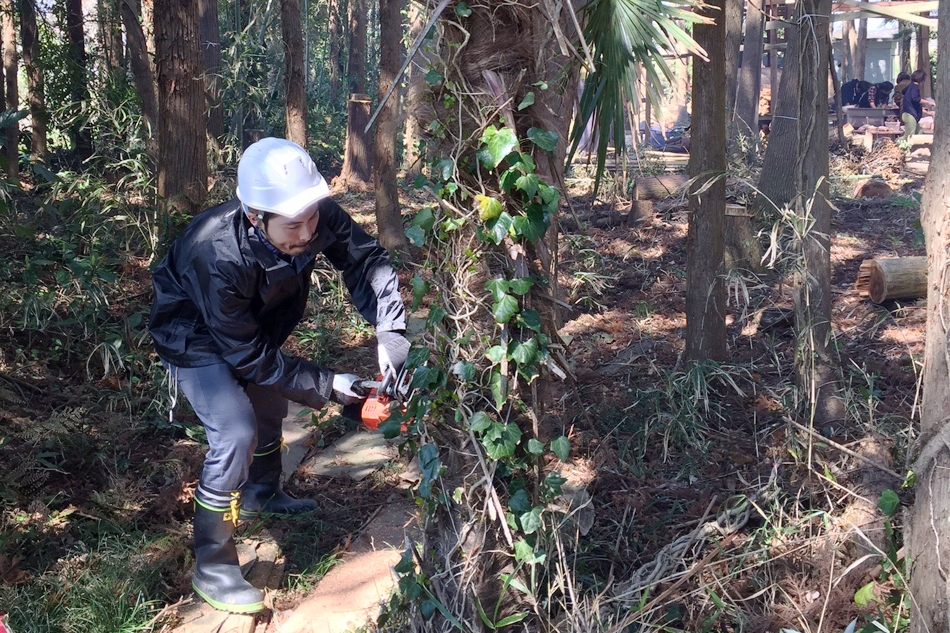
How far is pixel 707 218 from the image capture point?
491cm

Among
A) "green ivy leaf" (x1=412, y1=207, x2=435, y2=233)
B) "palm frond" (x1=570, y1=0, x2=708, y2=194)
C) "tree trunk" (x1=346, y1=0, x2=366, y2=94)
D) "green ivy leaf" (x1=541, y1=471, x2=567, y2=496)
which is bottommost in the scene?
"green ivy leaf" (x1=541, y1=471, x2=567, y2=496)

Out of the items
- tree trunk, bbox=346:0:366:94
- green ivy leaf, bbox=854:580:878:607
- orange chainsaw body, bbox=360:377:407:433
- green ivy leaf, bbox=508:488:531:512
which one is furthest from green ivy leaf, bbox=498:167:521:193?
tree trunk, bbox=346:0:366:94

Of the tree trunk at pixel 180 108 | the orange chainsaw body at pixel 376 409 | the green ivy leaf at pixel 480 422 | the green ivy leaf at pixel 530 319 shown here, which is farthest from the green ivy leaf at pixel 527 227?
the tree trunk at pixel 180 108

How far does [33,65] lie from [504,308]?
878cm

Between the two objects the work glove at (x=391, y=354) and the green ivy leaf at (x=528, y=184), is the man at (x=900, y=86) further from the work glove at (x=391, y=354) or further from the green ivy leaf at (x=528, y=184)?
the green ivy leaf at (x=528, y=184)

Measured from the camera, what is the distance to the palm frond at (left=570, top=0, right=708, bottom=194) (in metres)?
2.86

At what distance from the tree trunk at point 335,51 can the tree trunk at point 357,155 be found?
8.22m

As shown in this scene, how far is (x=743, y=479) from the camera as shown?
3.90 m

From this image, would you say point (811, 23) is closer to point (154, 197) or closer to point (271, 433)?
point (271, 433)

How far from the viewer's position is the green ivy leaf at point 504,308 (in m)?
2.49

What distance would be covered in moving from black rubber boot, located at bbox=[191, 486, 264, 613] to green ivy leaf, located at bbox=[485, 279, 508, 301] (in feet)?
5.26

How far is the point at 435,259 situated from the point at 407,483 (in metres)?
2.13

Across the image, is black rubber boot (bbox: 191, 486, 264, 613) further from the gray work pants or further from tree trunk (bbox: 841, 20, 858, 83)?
tree trunk (bbox: 841, 20, 858, 83)

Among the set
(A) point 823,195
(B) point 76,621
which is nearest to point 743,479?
(A) point 823,195
